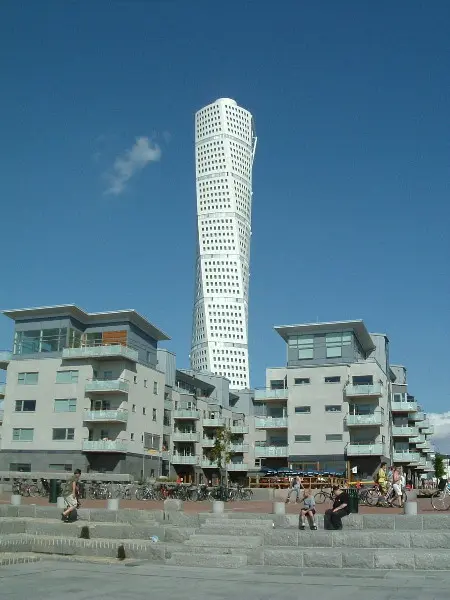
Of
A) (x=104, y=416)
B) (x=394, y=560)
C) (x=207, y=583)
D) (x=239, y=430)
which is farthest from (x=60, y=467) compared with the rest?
(x=207, y=583)

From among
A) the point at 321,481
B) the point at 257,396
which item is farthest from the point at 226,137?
the point at 321,481

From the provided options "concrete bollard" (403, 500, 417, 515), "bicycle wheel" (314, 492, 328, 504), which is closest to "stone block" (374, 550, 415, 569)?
"concrete bollard" (403, 500, 417, 515)

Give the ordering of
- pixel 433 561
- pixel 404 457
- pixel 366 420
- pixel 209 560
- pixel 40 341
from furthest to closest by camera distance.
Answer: pixel 404 457 → pixel 40 341 → pixel 366 420 → pixel 209 560 → pixel 433 561

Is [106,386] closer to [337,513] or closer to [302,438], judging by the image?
[302,438]

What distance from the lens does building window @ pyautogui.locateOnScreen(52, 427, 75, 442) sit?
61.9 meters

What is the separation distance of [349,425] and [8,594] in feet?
176

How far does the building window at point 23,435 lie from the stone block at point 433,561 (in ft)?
167

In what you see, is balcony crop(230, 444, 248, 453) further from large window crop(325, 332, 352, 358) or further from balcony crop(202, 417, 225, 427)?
large window crop(325, 332, 352, 358)

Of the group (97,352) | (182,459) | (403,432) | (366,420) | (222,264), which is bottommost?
(182,459)

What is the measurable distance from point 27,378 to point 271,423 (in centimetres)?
2300

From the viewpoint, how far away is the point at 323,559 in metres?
17.6

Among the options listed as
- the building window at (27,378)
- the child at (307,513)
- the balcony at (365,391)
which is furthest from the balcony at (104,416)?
the child at (307,513)

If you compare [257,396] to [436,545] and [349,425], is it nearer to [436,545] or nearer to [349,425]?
[349,425]

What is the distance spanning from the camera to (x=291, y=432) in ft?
219
